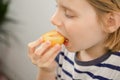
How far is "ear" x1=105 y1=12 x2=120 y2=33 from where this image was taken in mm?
924

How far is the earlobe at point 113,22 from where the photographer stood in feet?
3.03

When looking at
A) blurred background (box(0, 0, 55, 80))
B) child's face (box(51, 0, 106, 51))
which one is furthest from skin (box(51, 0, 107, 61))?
blurred background (box(0, 0, 55, 80))

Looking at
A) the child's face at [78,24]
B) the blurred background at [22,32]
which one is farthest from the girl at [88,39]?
the blurred background at [22,32]

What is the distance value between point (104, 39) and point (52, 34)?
6.8 inches

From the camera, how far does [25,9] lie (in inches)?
81.8

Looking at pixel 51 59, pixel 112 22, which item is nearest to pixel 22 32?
pixel 51 59

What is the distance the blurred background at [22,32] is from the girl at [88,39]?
819mm

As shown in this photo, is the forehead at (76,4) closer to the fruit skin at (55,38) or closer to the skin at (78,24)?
the skin at (78,24)

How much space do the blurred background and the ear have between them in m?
0.90

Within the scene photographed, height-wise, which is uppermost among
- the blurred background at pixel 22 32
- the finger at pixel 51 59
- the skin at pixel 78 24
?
the skin at pixel 78 24

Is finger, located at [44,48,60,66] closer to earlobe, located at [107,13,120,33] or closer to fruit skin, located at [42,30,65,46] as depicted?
fruit skin, located at [42,30,65,46]

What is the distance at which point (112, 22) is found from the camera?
0.94 metres

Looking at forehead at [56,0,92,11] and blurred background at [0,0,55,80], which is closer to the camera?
forehead at [56,0,92,11]

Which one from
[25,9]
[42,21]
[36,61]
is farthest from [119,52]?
[25,9]
